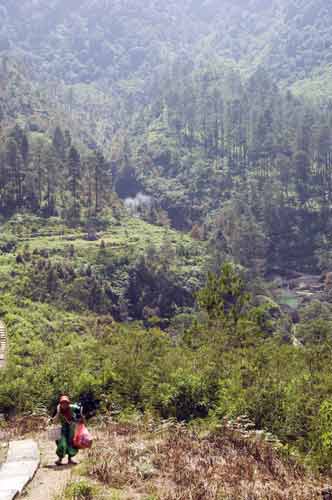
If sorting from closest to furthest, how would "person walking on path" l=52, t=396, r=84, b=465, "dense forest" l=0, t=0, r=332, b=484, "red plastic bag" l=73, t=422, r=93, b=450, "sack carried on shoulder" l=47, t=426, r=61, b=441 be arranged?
"red plastic bag" l=73, t=422, r=93, b=450
"person walking on path" l=52, t=396, r=84, b=465
"sack carried on shoulder" l=47, t=426, r=61, b=441
"dense forest" l=0, t=0, r=332, b=484

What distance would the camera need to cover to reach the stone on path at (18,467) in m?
10.3

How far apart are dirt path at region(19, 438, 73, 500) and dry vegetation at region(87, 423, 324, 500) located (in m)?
0.54

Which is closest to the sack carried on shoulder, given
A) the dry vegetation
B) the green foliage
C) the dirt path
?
the dry vegetation

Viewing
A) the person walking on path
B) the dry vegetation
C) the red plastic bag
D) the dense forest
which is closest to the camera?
the dry vegetation

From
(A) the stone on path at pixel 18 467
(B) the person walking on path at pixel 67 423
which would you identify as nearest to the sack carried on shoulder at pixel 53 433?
(A) the stone on path at pixel 18 467

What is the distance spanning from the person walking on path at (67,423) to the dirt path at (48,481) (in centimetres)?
28

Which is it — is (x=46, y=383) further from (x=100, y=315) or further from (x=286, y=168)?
(x=286, y=168)

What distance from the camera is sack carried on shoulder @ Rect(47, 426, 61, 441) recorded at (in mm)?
14335

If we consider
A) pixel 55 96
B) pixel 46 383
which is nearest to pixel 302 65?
pixel 55 96

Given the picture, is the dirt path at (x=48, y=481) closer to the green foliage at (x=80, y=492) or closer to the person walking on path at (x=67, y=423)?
the person walking on path at (x=67, y=423)

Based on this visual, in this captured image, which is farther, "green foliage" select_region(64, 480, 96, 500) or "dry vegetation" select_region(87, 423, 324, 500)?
"dry vegetation" select_region(87, 423, 324, 500)

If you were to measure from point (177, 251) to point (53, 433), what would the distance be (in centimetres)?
5230

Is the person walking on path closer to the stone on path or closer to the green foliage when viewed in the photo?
the stone on path

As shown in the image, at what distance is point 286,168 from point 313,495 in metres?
90.9
